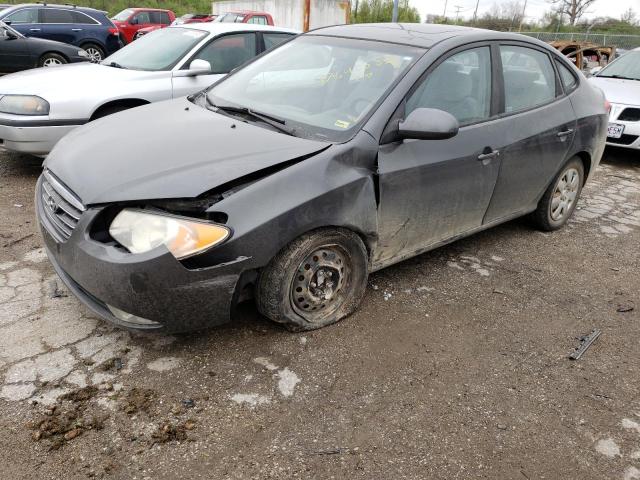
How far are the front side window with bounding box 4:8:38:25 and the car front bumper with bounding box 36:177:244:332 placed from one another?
13.1 metres

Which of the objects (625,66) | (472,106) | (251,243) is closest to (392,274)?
(472,106)

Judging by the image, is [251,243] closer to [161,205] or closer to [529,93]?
[161,205]

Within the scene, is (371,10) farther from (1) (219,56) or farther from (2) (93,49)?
(1) (219,56)

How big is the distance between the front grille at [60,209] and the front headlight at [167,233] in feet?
0.90

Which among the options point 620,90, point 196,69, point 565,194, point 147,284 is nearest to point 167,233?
point 147,284

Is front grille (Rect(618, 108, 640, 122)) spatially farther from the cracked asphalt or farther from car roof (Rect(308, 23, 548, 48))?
the cracked asphalt

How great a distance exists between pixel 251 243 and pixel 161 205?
455mm

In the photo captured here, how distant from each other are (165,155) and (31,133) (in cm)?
286

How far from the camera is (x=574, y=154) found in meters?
4.42

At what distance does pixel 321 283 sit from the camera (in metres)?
2.99

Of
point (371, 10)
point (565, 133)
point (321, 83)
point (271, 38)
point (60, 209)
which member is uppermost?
point (371, 10)

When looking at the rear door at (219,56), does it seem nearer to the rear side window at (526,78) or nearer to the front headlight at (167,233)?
the rear side window at (526,78)

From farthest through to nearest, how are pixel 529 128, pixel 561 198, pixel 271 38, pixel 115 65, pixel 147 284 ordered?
1. pixel 271 38
2. pixel 115 65
3. pixel 561 198
4. pixel 529 128
5. pixel 147 284

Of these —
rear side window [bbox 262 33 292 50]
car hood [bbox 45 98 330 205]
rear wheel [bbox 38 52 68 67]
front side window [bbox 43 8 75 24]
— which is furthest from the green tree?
car hood [bbox 45 98 330 205]
